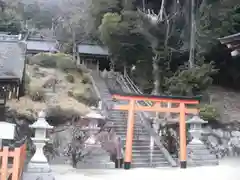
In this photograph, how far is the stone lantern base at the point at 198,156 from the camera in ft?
44.4

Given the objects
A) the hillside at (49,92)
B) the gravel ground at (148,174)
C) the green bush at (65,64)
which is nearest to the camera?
the gravel ground at (148,174)

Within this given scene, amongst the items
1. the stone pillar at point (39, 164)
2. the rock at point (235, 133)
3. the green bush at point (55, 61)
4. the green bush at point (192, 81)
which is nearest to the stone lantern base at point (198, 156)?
the rock at point (235, 133)

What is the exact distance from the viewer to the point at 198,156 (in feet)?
45.5

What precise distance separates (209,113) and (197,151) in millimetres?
3565

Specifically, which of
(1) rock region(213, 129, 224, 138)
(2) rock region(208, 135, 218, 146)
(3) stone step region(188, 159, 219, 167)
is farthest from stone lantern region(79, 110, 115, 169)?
(1) rock region(213, 129, 224, 138)

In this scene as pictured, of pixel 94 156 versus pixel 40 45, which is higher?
pixel 40 45

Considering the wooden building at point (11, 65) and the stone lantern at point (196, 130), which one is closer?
the wooden building at point (11, 65)

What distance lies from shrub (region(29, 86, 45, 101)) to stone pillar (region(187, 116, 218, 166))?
725cm

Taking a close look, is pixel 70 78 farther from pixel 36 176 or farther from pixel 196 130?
pixel 36 176

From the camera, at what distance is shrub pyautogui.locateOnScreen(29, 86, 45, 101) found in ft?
52.4

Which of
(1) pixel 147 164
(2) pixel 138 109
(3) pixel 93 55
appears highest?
(3) pixel 93 55

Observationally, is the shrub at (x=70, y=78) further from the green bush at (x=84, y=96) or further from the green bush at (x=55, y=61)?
the green bush at (x=84, y=96)

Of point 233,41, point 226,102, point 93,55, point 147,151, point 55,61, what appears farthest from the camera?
point 93,55

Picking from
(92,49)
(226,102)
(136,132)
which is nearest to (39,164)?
(136,132)
